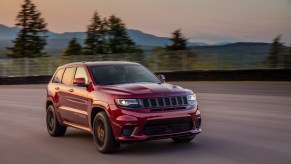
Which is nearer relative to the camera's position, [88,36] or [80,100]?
[80,100]

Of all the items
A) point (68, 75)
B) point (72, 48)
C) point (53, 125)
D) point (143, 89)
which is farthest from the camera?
point (72, 48)

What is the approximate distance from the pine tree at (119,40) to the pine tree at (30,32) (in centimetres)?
1355

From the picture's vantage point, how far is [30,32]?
106 metres

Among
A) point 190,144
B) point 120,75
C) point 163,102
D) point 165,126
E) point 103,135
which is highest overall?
point 120,75

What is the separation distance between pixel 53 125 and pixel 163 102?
374 cm

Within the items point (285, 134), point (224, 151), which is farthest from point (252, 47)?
point (224, 151)

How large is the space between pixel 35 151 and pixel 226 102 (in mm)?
10666

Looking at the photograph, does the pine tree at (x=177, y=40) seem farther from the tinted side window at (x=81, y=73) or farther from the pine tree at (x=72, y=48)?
the tinted side window at (x=81, y=73)

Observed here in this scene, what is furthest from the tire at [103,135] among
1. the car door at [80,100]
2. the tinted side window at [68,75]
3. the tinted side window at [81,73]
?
the tinted side window at [68,75]

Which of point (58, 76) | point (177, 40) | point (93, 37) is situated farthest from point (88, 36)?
point (58, 76)

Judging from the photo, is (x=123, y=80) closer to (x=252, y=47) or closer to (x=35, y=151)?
(x=35, y=151)

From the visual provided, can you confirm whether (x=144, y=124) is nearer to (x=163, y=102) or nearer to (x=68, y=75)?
(x=163, y=102)

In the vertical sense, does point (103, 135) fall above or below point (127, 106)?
below

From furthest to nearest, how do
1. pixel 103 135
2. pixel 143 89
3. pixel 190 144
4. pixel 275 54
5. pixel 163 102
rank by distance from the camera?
pixel 275 54 < pixel 190 144 < pixel 103 135 < pixel 143 89 < pixel 163 102
